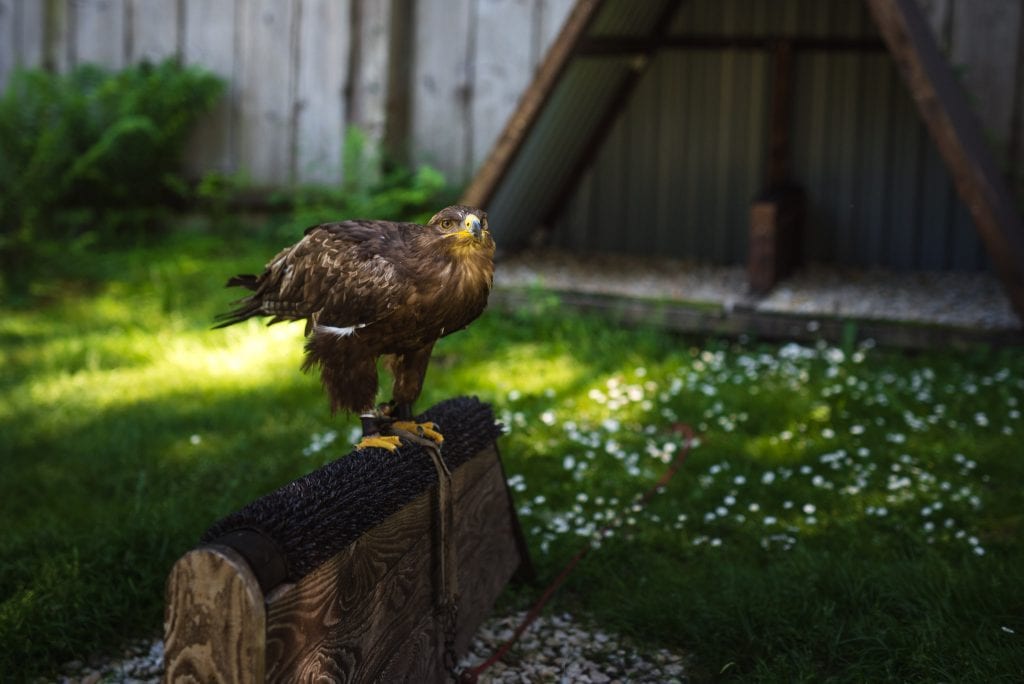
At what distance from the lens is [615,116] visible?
295 inches

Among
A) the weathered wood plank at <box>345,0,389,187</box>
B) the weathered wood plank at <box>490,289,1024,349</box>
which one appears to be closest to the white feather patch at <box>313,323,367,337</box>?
the weathered wood plank at <box>490,289,1024,349</box>

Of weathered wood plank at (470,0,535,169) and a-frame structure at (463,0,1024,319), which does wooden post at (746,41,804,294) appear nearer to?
a-frame structure at (463,0,1024,319)

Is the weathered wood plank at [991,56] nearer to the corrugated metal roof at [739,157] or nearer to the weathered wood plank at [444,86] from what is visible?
the corrugated metal roof at [739,157]

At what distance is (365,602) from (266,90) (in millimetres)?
6073

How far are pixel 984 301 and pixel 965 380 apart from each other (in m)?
1.19

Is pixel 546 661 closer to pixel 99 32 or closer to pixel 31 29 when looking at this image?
pixel 99 32

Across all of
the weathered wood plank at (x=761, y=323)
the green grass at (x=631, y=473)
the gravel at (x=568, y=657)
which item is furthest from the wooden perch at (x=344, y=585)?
the weathered wood plank at (x=761, y=323)

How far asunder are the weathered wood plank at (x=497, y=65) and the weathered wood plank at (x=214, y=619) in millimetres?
5603

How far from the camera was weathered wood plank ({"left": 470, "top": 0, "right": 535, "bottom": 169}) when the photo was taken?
7.07 m

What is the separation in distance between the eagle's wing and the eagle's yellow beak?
0.17m

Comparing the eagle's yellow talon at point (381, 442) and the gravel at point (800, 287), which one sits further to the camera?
the gravel at point (800, 287)

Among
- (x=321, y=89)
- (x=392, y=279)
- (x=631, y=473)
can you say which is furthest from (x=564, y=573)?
(x=321, y=89)

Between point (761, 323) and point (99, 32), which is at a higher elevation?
point (99, 32)

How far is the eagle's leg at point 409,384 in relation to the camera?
265 centimetres
